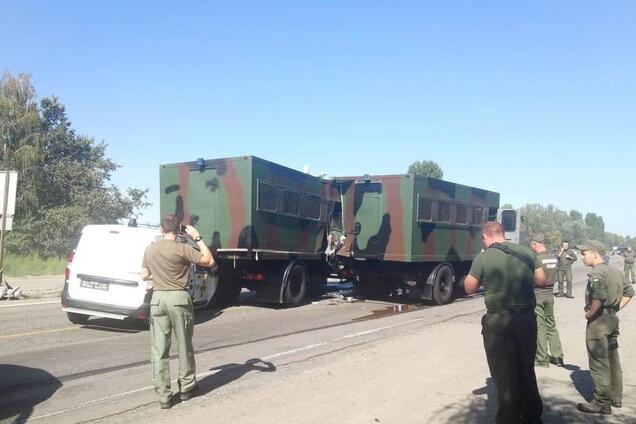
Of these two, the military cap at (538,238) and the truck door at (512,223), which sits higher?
the truck door at (512,223)

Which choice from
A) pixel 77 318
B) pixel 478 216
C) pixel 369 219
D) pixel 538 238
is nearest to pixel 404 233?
pixel 369 219

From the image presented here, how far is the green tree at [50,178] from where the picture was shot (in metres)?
27.1

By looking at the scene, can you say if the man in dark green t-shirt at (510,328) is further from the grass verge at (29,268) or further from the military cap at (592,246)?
the grass verge at (29,268)

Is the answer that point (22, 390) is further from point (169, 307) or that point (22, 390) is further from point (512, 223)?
point (512, 223)

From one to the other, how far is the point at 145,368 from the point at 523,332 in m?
4.51

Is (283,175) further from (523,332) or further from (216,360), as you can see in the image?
(523,332)

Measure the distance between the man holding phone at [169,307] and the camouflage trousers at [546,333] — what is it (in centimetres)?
436

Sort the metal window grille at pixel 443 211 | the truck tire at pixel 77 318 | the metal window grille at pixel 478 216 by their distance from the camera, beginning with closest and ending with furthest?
the truck tire at pixel 77 318
the metal window grille at pixel 443 211
the metal window grille at pixel 478 216

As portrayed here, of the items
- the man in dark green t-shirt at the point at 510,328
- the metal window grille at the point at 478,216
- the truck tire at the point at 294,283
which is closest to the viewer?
the man in dark green t-shirt at the point at 510,328

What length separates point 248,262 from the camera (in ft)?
39.9

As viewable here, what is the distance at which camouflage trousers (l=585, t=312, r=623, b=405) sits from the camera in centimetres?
512


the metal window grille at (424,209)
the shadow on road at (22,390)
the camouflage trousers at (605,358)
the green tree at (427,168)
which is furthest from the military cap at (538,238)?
the green tree at (427,168)

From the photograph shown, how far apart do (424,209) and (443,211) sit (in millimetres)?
1057

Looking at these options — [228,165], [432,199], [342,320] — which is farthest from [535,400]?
[432,199]
